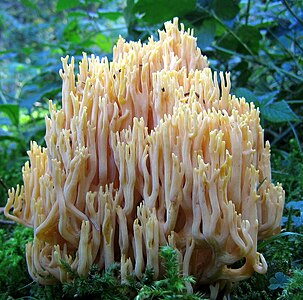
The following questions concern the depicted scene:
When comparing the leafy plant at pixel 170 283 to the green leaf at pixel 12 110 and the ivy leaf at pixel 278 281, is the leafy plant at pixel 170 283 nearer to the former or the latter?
the ivy leaf at pixel 278 281

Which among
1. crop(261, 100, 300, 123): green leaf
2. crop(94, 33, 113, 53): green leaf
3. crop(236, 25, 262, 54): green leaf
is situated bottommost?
crop(261, 100, 300, 123): green leaf

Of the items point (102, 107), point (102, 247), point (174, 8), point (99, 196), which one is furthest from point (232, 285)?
point (174, 8)

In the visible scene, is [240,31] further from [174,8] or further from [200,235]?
[200,235]

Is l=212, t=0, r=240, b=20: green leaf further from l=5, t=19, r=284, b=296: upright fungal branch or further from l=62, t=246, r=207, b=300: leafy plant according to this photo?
l=62, t=246, r=207, b=300: leafy plant

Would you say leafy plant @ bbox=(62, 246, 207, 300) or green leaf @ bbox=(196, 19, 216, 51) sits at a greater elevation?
green leaf @ bbox=(196, 19, 216, 51)

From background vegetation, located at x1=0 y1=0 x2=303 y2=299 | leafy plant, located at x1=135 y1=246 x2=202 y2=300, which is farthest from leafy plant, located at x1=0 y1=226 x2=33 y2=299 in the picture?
leafy plant, located at x1=135 y1=246 x2=202 y2=300

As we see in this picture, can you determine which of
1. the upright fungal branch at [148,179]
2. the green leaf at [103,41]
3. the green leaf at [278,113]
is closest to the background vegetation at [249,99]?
the green leaf at [278,113]
